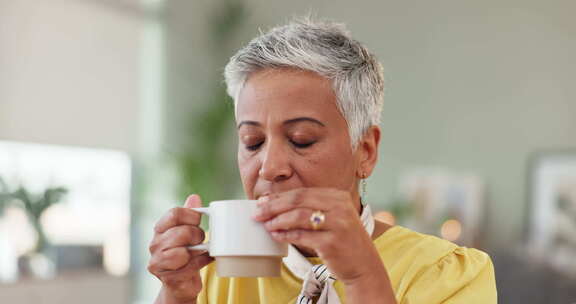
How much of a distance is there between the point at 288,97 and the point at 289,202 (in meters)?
0.29

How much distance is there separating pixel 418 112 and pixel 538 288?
80.3 inches

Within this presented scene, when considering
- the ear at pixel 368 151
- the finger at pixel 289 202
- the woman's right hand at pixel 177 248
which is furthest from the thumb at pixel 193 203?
the ear at pixel 368 151

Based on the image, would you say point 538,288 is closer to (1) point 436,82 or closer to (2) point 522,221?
(2) point 522,221

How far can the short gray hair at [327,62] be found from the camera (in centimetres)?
118

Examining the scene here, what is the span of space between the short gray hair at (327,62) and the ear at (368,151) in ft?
0.07

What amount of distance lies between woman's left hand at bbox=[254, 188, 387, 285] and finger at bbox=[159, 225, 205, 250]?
0.15 metres

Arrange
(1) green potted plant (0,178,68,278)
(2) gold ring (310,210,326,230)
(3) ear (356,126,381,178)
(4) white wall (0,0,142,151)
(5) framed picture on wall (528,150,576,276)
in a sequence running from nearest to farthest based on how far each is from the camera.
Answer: (2) gold ring (310,210,326,230)
(3) ear (356,126,381,178)
(5) framed picture on wall (528,150,576,276)
(1) green potted plant (0,178,68,278)
(4) white wall (0,0,142,151)

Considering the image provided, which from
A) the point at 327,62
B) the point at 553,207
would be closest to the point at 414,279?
the point at 327,62

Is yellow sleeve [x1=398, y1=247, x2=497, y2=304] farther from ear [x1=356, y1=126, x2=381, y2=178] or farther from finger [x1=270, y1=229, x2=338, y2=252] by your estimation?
finger [x1=270, y1=229, x2=338, y2=252]

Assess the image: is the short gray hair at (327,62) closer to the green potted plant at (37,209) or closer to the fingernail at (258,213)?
the fingernail at (258,213)

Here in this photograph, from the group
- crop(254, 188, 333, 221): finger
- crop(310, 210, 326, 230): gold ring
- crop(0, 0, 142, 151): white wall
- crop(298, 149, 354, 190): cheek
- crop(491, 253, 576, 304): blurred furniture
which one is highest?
crop(0, 0, 142, 151): white wall

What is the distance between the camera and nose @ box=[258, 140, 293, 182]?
1.13 meters

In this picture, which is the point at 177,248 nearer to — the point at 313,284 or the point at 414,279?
the point at 313,284

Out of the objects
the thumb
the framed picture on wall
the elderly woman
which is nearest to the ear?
the elderly woman
